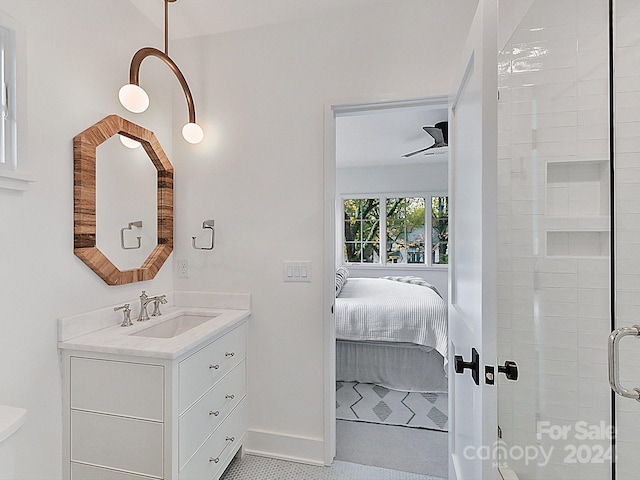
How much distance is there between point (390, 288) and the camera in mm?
4254

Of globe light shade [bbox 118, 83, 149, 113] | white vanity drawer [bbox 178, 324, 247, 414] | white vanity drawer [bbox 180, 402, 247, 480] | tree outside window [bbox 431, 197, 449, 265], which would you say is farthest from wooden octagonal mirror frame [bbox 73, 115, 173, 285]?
tree outside window [bbox 431, 197, 449, 265]

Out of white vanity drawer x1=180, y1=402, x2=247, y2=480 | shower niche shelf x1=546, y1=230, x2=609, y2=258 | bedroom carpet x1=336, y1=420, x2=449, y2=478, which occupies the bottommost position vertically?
bedroom carpet x1=336, y1=420, x2=449, y2=478

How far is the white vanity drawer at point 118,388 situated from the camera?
1.50m

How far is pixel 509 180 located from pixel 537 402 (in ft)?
3.31

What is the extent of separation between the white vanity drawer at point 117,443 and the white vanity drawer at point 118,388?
0.04 metres

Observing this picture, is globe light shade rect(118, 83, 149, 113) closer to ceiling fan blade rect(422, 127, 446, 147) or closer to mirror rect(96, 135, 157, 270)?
mirror rect(96, 135, 157, 270)

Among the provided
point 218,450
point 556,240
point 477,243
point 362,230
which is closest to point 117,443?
point 218,450

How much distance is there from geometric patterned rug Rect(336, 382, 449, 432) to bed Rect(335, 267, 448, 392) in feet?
0.30

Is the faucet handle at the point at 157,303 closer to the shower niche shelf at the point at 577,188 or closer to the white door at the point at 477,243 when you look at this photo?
the white door at the point at 477,243

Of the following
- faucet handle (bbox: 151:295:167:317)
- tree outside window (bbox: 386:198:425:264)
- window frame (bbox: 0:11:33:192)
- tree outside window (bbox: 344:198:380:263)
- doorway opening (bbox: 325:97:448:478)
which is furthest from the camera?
tree outside window (bbox: 344:198:380:263)

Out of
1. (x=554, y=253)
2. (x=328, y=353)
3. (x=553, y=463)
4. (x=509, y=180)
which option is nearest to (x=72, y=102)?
(x=328, y=353)

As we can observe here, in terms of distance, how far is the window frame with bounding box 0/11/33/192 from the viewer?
138cm

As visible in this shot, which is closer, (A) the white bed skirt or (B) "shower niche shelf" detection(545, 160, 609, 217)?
(B) "shower niche shelf" detection(545, 160, 609, 217)

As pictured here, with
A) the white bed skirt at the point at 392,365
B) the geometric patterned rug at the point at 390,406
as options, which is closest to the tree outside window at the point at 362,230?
A: the white bed skirt at the point at 392,365
